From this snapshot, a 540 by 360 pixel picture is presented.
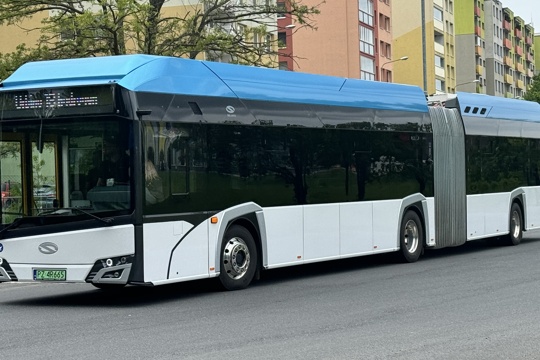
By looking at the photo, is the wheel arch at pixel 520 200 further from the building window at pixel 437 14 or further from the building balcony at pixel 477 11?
the building balcony at pixel 477 11

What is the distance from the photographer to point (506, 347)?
385 inches

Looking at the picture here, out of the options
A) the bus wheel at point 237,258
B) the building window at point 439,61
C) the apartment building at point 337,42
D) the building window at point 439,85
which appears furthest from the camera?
the building window at point 439,85

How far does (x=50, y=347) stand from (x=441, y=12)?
10646 cm

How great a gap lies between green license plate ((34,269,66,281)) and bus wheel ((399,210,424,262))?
8.24 meters

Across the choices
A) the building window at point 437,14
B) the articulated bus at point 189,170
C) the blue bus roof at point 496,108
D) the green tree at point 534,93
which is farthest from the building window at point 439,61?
the articulated bus at point 189,170

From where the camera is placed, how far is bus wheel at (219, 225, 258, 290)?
49.1 feet

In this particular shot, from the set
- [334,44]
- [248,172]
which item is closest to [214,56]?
[248,172]

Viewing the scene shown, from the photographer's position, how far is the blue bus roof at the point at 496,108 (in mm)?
22844

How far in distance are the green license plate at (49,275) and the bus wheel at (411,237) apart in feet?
27.0

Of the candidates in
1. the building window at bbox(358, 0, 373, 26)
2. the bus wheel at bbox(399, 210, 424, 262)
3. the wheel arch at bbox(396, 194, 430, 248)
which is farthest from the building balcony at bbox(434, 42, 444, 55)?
the bus wheel at bbox(399, 210, 424, 262)

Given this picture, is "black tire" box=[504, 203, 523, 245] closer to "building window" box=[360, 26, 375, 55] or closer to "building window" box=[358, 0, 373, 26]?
"building window" box=[360, 26, 375, 55]

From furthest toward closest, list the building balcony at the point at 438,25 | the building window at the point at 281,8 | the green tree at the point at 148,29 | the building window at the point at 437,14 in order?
1. the building balcony at the point at 438,25
2. the building window at the point at 437,14
3. the building window at the point at 281,8
4. the green tree at the point at 148,29

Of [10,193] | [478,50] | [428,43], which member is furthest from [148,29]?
[478,50]

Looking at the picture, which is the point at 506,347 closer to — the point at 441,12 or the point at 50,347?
the point at 50,347
